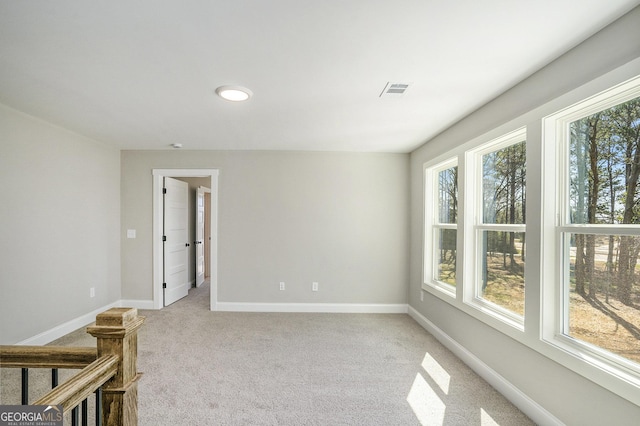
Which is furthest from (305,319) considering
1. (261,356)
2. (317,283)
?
(261,356)

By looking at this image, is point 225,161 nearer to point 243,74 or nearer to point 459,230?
point 243,74

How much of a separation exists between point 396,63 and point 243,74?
107 centimetres

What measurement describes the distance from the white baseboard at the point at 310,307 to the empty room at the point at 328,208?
0.03 meters

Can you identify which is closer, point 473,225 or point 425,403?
point 425,403

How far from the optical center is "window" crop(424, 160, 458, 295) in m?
3.35

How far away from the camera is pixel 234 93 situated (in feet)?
7.64

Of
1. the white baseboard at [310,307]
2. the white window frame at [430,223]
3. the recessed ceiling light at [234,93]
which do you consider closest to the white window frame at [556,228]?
the white window frame at [430,223]

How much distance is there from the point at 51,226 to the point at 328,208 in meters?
3.33

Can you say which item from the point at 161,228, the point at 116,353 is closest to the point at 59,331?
the point at 161,228

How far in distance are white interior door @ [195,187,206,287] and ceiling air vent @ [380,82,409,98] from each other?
471 cm

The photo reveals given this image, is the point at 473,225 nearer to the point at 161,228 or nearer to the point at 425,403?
the point at 425,403

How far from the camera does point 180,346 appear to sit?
10.0ft

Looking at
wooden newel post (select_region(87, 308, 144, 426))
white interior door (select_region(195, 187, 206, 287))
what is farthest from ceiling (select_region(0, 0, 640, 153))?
white interior door (select_region(195, 187, 206, 287))

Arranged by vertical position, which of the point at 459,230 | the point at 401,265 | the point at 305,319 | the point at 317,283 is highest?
the point at 459,230
